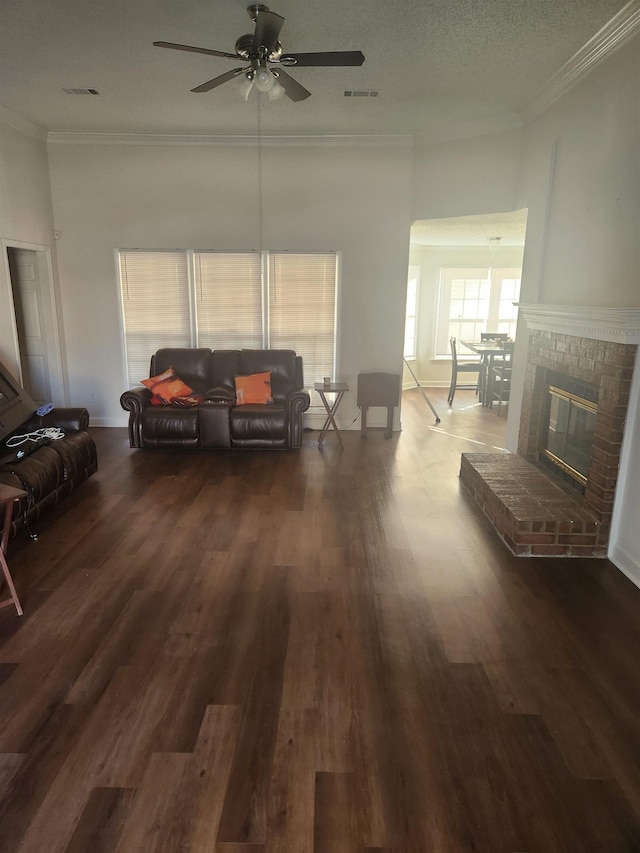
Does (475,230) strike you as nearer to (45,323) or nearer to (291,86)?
(291,86)

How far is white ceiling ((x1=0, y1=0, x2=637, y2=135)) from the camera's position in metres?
3.25

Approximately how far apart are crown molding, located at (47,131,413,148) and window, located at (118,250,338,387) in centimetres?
117

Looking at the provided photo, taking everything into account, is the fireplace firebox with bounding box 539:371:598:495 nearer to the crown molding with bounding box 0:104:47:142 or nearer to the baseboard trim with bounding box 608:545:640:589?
the baseboard trim with bounding box 608:545:640:589

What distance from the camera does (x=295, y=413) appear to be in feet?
18.1

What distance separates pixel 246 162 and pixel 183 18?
8.76 ft

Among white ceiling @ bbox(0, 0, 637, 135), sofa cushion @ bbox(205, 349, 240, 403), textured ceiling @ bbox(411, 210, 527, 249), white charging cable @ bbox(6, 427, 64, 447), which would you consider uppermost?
white ceiling @ bbox(0, 0, 637, 135)

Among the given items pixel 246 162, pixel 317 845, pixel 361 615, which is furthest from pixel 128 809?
pixel 246 162

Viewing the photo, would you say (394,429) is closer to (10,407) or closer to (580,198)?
(580,198)

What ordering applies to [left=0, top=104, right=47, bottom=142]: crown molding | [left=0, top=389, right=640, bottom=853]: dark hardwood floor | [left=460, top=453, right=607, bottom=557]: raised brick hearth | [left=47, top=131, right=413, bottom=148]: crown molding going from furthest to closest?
[left=47, top=131, right=413, bottom=148]: crown molding → [left=0, top=104, right=47, bottom=142]: crown molding → [left=460, top=453, right=607, bottom=557]: raised brick hearth → [left=0, top=389, right=640, bottom=853]: dark hardwood floor

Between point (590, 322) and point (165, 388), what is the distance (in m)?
4.13

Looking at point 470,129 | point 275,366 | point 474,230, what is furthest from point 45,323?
point 474,230

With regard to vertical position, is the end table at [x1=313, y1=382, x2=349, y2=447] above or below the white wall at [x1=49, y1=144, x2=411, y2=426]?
below

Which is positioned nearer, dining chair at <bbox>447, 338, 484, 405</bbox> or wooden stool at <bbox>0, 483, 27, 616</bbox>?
wooden stool at <bbox>0, 483, 27, 616</bbox>

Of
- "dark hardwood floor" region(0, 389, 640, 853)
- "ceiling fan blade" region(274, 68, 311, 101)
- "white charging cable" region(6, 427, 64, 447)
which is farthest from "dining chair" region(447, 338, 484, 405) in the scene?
"white charging cable" region(6, 427, 64, 447)
